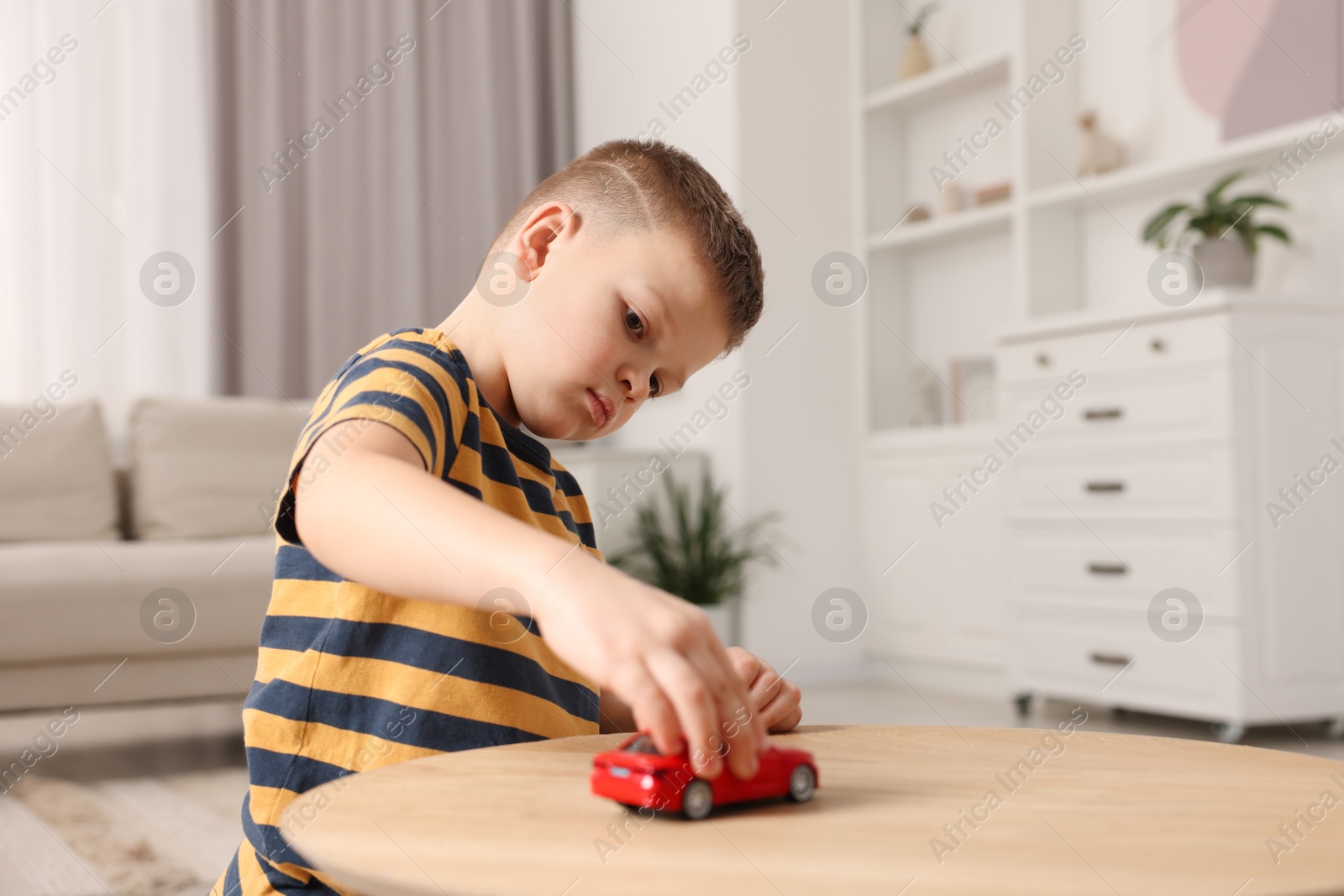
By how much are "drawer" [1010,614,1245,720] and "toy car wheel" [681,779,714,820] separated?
259cm

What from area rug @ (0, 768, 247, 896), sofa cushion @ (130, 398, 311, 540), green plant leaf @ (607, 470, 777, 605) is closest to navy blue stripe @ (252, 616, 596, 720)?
area rug @ (0, 768, 247, 896)

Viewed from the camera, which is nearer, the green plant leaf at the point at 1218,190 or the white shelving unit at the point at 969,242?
the green plant leaf at the point at 1218,190

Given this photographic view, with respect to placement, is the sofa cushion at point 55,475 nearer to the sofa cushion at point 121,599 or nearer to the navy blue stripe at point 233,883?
the sofa cushion at point 121,599

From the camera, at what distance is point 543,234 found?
78cm

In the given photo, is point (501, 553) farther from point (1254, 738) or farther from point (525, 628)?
point (1254, 738)

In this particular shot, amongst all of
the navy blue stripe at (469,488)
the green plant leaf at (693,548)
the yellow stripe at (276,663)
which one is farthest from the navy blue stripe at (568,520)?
the green plant leaf at (693,548)

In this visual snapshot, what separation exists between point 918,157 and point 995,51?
25.0 inches

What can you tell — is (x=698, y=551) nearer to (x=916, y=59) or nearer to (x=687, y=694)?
(x=916, y=59)

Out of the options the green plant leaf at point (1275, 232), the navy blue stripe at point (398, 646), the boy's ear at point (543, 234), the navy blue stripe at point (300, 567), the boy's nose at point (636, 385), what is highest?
the green plant leaf at point (1275, 232)

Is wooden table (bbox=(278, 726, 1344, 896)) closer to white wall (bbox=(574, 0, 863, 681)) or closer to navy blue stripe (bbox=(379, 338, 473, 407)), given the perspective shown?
navy blue stripe (bbox=(379, 338, 473, 407))

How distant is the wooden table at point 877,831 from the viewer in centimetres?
36

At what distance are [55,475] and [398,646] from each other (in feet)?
9.44

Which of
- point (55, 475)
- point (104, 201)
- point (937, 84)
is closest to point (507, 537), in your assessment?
point (55, 475)

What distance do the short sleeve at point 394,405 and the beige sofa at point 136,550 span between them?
2.18m
